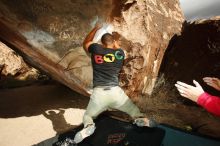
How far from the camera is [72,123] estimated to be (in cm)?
518

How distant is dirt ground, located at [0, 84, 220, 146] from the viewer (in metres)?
4.75

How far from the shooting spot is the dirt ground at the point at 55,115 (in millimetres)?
4746

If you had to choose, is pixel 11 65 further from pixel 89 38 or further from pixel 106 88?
pixel 106 88

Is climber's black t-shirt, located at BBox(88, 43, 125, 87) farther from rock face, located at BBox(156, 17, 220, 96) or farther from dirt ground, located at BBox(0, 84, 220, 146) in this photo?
rock face, located at BBox(156, 17, 220, 96)

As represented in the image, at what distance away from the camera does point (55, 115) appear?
566 cm

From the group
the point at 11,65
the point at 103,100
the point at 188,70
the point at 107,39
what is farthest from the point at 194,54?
the point at 11,65

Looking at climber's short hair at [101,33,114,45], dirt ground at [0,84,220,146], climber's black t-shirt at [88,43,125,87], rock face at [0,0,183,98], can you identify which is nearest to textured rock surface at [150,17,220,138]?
dirt ground at [0,84,220,146]

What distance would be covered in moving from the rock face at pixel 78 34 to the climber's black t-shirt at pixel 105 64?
108cm

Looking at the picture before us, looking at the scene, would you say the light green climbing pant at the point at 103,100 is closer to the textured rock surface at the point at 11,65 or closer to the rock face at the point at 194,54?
the rock face at the point at 194,54

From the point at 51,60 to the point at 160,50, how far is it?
254 centimetres

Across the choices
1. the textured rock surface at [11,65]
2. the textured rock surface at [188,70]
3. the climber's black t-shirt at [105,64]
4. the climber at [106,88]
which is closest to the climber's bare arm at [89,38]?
the climber at [106,88]

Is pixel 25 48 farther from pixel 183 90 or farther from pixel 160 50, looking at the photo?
pixel 183 90

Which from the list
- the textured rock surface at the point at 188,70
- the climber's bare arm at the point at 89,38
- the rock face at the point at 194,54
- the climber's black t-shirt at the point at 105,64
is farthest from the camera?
the rock face at the point at 194,54

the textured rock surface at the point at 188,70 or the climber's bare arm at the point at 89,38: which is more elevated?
the climber's bare arm at the point at 89,38
